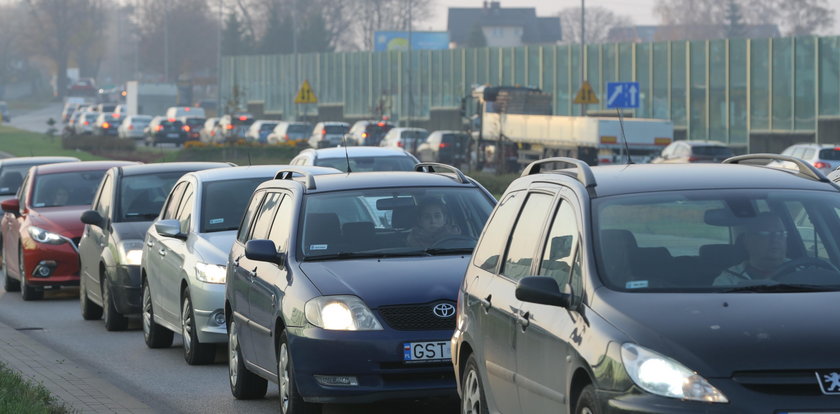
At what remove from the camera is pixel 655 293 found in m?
5.90

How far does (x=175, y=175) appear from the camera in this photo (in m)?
16.2

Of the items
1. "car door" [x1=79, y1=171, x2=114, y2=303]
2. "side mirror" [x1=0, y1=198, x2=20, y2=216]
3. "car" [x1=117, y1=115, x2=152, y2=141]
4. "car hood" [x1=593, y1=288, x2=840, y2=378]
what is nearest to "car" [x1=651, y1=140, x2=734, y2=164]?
"side mirror" [x1=0, y1=198, x2=20, y2=216]

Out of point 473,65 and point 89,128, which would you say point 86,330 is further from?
point 89,128


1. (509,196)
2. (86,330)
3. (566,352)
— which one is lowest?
(86,330)

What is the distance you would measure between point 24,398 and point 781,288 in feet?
15.6

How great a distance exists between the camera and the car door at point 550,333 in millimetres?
6051

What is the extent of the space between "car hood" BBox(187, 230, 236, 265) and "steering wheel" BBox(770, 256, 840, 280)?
Result: 6.36m

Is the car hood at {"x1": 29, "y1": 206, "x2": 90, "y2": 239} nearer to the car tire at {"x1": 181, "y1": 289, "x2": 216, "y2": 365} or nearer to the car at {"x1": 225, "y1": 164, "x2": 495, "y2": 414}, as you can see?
the car tire at {"x1": 181, "y1": 289, "x2": 216, "y2": 365}

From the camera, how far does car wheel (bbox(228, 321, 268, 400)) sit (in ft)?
33.5

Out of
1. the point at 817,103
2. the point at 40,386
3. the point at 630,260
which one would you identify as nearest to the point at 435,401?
the point at 40,386

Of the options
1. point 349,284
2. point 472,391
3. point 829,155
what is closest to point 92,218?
point 349,284

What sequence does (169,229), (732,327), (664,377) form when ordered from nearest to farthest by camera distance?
(664,377), (732,327), (169,229)

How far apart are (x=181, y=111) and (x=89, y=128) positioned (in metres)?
5.57

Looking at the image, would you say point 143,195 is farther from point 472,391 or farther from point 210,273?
point 472,391
